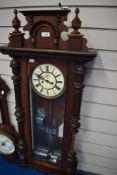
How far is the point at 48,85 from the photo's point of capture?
114 centimetres

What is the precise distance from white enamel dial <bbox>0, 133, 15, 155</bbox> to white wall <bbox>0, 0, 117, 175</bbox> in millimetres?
174

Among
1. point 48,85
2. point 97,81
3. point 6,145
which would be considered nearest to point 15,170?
point 6,145

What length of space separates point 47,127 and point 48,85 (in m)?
0.41

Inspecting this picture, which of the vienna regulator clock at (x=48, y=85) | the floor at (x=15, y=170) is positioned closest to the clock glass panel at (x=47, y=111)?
the vienna regulator clock at (x=48, y=85)

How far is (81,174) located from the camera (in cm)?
158

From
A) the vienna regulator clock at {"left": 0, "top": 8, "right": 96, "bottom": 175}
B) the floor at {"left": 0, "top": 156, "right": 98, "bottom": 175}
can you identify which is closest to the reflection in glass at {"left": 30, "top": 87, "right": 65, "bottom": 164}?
the vienna regulator clock at {"left": 0, "top": 8, "right": 96, "bottom": 175}

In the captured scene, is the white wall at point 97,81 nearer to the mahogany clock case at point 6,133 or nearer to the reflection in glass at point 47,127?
the mahogany clock case at point 6,133

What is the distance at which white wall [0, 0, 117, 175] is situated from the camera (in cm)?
107

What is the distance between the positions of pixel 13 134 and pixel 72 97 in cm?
75

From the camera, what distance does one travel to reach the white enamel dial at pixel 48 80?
3.64 ft

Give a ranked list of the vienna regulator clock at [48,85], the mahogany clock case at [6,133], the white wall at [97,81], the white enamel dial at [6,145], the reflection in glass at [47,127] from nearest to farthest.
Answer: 1. the vienna regulator clock at [48,85]
2. the white wall at [97,81]
3. the reflection in glass at [47,127]
4. the mahogany clock case at [6,133]
5. the white enamel dial at [6,145]

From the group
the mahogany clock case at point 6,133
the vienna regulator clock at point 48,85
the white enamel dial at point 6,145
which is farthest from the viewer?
the white enamel dial at point 6,145

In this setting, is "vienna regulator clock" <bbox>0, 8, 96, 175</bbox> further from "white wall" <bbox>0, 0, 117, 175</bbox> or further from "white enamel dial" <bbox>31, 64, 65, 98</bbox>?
"white wall" <bbox>0, 0, 117, 175</bbox>

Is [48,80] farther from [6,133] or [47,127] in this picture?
[6,133]
